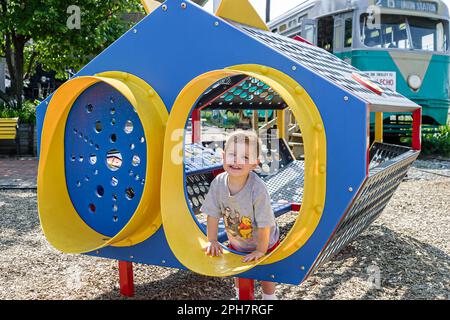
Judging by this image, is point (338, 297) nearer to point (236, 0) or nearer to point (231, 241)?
point (231, 241)

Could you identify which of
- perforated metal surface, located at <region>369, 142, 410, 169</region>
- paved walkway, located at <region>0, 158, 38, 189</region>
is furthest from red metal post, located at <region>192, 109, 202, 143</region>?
paved walkway, located at <region>0, 158, 38, 189</region>

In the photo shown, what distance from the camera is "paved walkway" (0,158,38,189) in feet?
22.4

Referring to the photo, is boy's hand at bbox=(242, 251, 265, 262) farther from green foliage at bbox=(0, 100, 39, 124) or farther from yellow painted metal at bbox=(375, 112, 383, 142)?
green foliage at bbox=(0, 100, 39, 124)

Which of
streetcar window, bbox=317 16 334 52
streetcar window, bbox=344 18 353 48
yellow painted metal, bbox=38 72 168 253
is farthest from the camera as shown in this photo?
streetcar window, bbox=317 16 334 52

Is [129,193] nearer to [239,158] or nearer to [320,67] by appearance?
[239,158]

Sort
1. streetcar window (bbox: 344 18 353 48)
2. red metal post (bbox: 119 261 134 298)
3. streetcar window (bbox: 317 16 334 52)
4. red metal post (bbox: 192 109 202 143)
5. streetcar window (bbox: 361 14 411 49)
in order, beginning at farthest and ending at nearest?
streetcar window (bbox: 317 16 334 52) < streetcar window (bbox: 344 18 353 48) < streetcar window (bbox: 361 14 411 49) < red metal post (bbox: 192 109 202 143) < red metal post (bbox: 119 261 134 298)

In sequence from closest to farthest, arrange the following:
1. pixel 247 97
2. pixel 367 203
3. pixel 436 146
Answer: pixel 367 203, pixel 247 97, pixel 436 146

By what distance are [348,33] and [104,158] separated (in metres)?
8.16

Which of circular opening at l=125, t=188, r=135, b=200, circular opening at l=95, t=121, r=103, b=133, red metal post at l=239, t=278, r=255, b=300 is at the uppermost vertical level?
circular opening at l=95, t=121, r=103, b=133

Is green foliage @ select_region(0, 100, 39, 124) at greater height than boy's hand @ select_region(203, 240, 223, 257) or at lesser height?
greater

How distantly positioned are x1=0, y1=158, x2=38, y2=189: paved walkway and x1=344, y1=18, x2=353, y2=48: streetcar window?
20.9 ft

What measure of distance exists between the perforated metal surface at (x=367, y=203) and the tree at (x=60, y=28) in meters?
8.17

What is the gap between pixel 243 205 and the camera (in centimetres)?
239

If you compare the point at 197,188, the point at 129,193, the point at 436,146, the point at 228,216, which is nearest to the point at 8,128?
the point at 197,188
